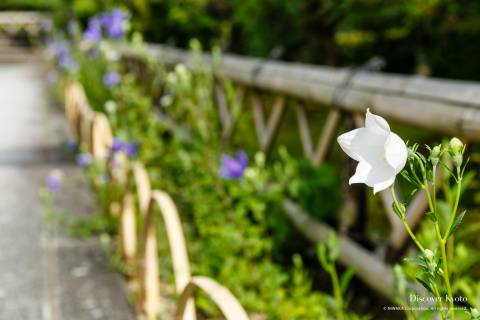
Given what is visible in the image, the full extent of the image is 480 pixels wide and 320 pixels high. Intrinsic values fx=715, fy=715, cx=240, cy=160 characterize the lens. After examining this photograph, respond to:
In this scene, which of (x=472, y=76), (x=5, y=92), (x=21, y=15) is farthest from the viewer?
(x=21, y=15)

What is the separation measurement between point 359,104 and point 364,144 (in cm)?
201

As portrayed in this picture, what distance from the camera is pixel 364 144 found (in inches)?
37.6

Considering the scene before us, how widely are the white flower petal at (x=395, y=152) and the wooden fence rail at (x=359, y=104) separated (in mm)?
1439

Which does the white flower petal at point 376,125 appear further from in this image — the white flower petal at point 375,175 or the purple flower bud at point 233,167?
the purple flower bud at point 233,167

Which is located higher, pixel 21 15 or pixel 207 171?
pixel 207 171

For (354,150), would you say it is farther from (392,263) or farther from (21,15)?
(21,15)

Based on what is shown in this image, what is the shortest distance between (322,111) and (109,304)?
5762 mm

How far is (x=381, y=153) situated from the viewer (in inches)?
37.2

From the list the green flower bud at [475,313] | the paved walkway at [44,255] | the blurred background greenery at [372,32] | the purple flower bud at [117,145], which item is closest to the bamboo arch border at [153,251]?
the paved walkway at [44,255]

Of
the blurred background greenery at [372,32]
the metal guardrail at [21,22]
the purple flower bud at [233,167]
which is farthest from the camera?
the metal guardrail at [21,22]

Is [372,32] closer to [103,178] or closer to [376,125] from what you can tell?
[103,178]

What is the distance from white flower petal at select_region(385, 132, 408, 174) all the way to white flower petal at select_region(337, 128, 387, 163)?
37 mm

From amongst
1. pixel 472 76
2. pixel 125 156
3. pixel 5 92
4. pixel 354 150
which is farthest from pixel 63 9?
pixel 354 150

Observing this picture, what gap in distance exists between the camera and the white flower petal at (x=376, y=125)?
2.98 feet
